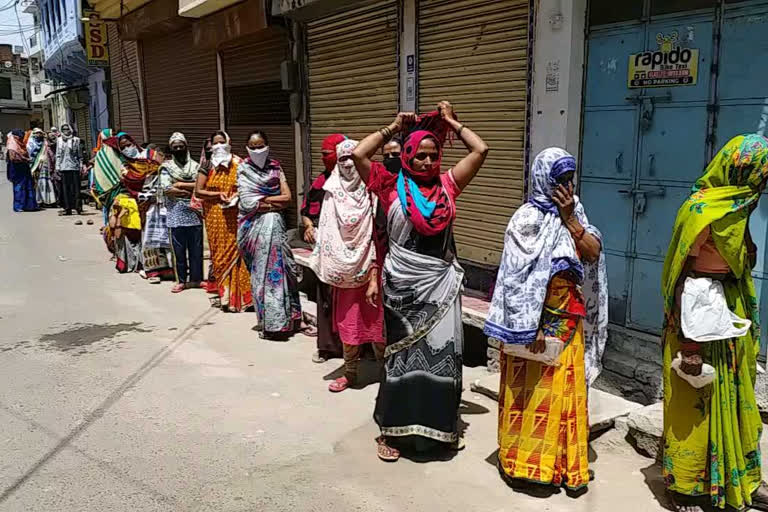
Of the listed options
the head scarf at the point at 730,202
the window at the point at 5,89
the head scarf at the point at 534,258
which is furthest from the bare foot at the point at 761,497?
the window at the point at 5,89

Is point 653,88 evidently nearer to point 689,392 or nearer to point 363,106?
point 689,392

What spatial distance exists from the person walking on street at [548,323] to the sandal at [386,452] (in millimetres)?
631

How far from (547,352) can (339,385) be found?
198 cm

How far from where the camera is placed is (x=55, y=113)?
115ft

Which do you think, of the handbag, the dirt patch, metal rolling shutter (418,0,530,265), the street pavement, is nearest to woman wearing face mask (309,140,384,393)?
the street pavement

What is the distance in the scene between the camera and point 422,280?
3.45 m

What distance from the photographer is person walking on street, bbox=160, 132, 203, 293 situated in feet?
24.4

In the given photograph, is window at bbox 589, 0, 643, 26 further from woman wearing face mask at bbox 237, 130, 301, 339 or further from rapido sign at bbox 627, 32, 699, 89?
woman wearing face mask at bbox 237, 130, 301, 339

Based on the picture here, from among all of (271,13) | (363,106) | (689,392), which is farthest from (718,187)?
(271,13)

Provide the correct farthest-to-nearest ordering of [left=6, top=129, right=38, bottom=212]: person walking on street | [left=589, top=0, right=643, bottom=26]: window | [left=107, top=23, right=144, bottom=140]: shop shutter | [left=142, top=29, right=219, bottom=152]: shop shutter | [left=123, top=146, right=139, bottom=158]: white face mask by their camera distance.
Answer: [left=107, top=23, right=144, bottom=140]: shop shutter → [left=6, top=129, right=38, bottom=212]: person walking on street → [left=142, top=29, right=219, bottom=152]: shop shutter → [left=123, top=146, right=139, bottom=158]: white face mask → [left=589, top=0, right=643, bottom=26]: window

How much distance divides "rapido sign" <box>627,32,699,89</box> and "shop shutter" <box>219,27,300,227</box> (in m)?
5.47

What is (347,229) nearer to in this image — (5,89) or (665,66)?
(665,66)

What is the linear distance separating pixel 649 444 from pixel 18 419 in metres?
3.79

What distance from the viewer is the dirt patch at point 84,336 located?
567 cm
